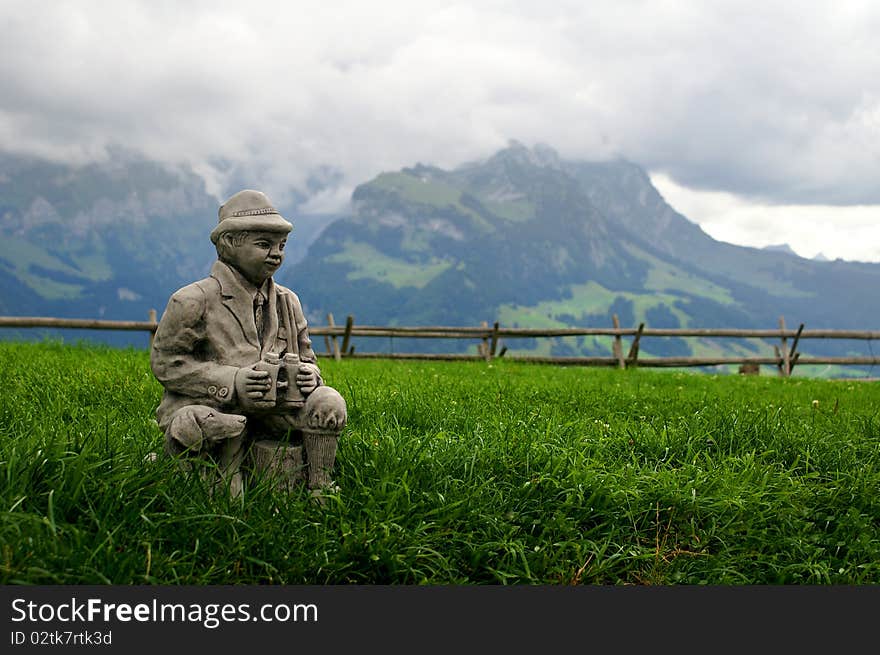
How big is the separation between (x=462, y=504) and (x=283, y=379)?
108cm

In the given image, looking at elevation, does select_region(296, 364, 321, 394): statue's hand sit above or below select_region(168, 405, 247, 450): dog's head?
above

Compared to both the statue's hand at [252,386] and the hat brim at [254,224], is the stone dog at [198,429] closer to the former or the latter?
the statue's hand at [252,386]

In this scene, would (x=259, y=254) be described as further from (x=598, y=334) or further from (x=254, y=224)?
(x=598, y=334)

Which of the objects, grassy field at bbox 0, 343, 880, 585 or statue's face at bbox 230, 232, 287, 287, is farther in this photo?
statue's face at bbox 230, 232, 287, 287

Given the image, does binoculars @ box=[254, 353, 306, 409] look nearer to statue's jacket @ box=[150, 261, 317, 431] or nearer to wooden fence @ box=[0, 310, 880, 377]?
statue's jacket @ box=[150, 261, 317, 431]

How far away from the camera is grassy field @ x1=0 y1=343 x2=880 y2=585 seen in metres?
2.83

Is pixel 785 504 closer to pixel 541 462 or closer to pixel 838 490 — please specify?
pixel 838 490

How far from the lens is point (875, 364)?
15820 millimetres

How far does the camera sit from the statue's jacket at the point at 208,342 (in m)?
3.37

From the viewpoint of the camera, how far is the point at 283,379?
3.42 m

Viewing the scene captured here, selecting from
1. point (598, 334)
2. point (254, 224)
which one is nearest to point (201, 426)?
point (254, 224)

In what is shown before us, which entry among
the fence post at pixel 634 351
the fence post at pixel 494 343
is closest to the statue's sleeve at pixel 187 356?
the fence post at pixel 494 343

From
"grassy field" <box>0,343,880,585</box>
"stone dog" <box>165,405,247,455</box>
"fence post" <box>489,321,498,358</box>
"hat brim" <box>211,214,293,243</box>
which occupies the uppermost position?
"hat brim" <box>211,214,293,243</box>

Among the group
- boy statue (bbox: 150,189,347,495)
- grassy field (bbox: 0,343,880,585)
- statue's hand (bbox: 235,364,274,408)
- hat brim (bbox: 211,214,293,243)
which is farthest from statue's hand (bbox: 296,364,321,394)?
hat brim (bbox: 211,214,293,243)
